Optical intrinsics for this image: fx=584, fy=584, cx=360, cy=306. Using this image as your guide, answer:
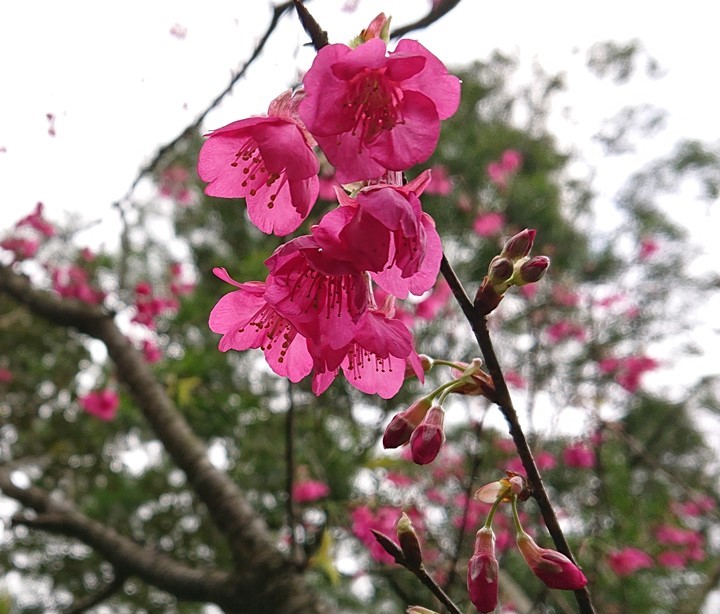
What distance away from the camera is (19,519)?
2.14 meters

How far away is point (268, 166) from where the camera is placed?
0.55 m

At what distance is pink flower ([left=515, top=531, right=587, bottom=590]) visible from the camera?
52 centimetres

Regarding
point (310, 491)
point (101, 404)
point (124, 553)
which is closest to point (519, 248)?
point (124, 553)

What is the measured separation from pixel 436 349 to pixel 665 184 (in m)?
3.39

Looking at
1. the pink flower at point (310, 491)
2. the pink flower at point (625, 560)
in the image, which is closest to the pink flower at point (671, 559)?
the pink flower at point (625, 560)

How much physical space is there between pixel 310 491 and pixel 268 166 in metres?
2.54

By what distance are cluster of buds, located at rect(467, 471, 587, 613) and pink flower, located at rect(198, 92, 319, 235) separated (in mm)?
338

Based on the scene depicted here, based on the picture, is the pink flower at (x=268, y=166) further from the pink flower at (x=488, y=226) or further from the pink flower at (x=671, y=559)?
the pink flower at (x=671, y=559)

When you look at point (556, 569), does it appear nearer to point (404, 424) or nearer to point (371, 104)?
point (404, 424)

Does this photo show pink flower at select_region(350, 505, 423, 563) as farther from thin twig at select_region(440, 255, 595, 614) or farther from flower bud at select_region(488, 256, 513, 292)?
flower bud at select_region(488, 256, 513, 292)

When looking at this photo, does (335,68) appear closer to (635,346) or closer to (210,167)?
(210,167)

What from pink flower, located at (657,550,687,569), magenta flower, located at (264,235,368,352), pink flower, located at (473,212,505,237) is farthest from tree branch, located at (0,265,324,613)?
pink flower, located at (657,550,687,569)

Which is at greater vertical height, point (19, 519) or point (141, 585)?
point (19, 519)

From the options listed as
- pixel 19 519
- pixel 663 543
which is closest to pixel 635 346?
pixel 663 543
